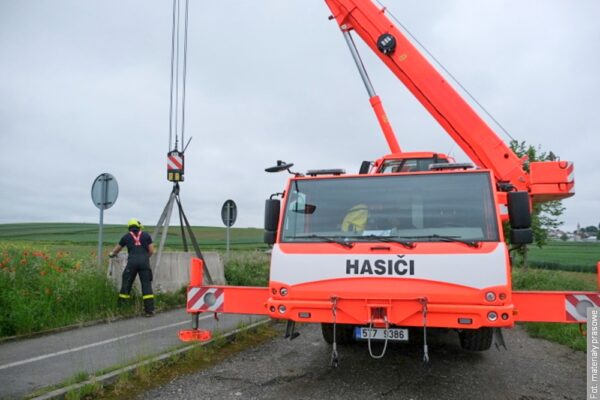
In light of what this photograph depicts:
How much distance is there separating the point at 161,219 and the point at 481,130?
21.4ft

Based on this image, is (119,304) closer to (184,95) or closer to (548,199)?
(184,95)

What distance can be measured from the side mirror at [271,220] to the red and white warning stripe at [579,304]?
311 centimetres

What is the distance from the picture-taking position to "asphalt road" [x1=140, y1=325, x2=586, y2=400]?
16.5 ft

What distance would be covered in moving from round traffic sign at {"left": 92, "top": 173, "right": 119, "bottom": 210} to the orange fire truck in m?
4.16

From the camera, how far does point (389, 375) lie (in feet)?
18.7

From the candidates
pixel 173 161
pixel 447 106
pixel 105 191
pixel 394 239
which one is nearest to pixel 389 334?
pixel 394 239

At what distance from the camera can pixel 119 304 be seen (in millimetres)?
9117

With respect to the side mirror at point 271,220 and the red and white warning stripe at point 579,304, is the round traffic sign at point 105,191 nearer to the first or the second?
the side mirror at point 271,220

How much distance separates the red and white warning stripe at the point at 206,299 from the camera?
19.6ft

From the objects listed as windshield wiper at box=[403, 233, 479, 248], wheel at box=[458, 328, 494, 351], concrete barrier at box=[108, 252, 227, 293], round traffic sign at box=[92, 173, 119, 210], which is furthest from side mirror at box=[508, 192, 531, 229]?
concrete barrier at box=[108, 252, 227, 293]

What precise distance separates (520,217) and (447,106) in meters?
4.28

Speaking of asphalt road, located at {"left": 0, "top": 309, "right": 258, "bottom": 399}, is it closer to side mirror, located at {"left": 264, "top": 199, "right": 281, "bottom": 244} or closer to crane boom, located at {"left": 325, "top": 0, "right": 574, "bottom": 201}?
side mirror, located at {"left": 264, "top": 199, "right": 281, "bottom": 244}

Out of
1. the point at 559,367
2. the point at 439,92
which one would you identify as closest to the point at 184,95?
the point at 439,92

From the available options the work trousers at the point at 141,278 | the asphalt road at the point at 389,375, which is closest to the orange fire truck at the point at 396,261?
the asphalt road at the point at 389,375
